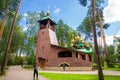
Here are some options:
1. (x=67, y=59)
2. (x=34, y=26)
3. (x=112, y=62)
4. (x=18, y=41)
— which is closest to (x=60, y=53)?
(x=67, y=59)

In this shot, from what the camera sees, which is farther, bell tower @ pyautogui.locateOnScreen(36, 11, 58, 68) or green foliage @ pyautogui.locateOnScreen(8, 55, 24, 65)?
green foliage @ pyautogui.locateOnScreen(8, 55, 24, 65)

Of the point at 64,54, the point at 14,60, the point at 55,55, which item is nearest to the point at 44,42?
the point at 55,55

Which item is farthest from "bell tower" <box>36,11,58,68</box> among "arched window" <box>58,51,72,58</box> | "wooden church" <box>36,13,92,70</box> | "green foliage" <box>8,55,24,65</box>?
"green foliage" <box>8,55,24,65</box>

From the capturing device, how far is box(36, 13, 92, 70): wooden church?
93.6ft

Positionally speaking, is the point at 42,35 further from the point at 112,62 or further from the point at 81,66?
the point at 112,62

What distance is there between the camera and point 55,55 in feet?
98.4

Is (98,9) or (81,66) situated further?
(98,9)

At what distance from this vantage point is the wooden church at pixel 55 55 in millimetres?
28531

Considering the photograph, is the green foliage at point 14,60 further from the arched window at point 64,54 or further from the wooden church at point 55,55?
the arched window at point 64,54

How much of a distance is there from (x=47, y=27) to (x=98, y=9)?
1116 centimetres

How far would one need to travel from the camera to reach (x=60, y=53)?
31391 millimetres

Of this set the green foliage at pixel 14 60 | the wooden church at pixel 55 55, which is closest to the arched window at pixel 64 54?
the wooden church at pixel 55 55

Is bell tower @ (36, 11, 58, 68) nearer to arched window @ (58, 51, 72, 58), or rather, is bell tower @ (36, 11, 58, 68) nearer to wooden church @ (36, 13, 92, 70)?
wooden church @ (36, 13, 92, 70)

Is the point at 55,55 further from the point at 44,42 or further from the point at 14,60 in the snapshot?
the point at 14,60
